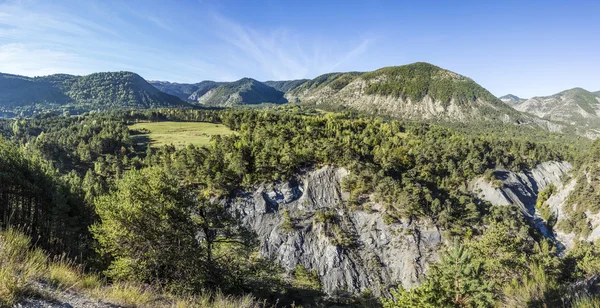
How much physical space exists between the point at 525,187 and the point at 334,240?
96.8 m

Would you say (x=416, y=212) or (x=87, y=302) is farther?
(x=416, y=212)

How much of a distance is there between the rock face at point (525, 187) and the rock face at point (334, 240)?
5105 cm

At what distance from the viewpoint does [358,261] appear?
50.7 m

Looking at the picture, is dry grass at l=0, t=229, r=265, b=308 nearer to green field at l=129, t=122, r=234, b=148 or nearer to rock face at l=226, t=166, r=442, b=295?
rock face at l=226, t=166, r=442, b=295

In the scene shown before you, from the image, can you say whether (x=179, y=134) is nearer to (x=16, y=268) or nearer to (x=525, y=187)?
(x=16, y=268)

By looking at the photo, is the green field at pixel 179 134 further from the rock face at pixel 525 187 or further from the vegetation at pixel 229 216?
A: the rock face at pixel 525 187

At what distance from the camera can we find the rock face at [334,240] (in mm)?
48438

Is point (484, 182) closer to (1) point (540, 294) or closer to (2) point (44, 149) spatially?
(1) point (540, 294)

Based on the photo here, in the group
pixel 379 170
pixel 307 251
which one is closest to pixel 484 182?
pixel 379 170

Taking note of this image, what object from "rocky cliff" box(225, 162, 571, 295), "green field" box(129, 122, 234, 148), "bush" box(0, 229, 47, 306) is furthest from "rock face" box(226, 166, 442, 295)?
"bush" box(0, 229, 47, 306)

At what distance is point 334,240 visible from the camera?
2058 inches

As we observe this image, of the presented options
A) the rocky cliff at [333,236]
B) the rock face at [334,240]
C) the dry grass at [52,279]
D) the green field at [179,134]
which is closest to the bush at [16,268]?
the dry grass at [52,279]

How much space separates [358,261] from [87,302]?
50.1 meters

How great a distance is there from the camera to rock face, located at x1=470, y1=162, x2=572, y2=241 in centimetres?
8800
